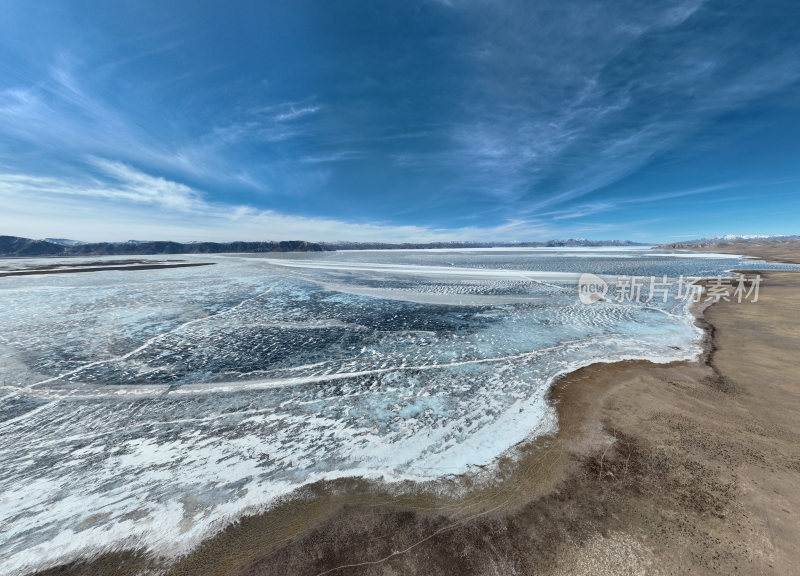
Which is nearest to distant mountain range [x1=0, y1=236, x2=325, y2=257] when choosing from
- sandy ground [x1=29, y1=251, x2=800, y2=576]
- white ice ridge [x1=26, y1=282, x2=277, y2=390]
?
white ice ridge [x1=26, y1=282, x2=277, y2=390]

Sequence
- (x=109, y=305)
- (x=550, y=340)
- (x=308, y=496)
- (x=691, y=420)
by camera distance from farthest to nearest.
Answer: (x=109, y=305), (x=550, y=340), (x=691, y=420), (x=308, y=496)

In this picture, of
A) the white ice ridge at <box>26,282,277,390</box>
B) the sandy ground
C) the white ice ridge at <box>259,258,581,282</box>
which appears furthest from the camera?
the white ice ridge at <box>259,258,581,282</box>

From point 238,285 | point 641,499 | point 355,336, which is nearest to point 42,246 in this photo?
point 238,285

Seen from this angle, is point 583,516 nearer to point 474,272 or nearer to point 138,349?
point 138,349

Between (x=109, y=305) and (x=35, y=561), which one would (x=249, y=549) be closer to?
(x=35, y=561)

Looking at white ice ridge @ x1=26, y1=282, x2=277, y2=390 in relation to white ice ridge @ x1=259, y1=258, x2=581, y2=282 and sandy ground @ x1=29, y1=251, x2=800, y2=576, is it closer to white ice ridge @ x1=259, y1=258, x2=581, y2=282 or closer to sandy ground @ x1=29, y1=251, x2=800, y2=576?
sandy ground @ x1=29, y1=251, x2=800, y2=576

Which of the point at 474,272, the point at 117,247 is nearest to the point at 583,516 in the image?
the point at 474,272

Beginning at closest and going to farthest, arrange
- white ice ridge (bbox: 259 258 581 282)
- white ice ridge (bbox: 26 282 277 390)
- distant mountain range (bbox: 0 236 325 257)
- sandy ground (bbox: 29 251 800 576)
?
sandy ground (bbox: 29 251 800 576) → white ice ridge (bbox: 26 282 277 390) → white ice ridge (bbox: 259 258 581 282) → distant mountain range (bbox: 0 236 325 257)

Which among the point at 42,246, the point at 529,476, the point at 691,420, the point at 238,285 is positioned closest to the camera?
the point at 529,476
